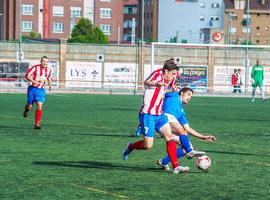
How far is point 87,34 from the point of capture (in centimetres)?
11206

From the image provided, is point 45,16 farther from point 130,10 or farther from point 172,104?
point 172,104

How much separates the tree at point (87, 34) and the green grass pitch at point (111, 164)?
8064 cm

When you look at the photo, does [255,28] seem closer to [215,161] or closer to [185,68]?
[185,68]

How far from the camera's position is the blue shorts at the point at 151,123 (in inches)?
576

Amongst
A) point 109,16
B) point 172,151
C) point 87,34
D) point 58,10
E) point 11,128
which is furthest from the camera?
point 109,16

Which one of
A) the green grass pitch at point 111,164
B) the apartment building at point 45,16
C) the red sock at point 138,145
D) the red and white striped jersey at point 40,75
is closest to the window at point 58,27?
the apartment building at point 45,16

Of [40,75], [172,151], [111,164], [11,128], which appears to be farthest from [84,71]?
[172,151]

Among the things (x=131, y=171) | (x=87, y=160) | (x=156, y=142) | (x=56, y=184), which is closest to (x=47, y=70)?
(x=156, y=142)

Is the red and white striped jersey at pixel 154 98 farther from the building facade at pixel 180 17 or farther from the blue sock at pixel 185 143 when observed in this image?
the building facade at pixel 180 17

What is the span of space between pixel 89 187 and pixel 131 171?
2.08m

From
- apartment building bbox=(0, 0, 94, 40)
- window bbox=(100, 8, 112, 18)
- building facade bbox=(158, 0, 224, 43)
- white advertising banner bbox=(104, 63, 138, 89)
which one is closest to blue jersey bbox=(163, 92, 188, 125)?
white advertising banner bbox=(104, 63, 138, 89)

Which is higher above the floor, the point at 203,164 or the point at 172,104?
the point at 172,104

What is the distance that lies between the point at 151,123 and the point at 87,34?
321 feet

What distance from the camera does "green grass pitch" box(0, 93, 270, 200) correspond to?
40.4 feet
